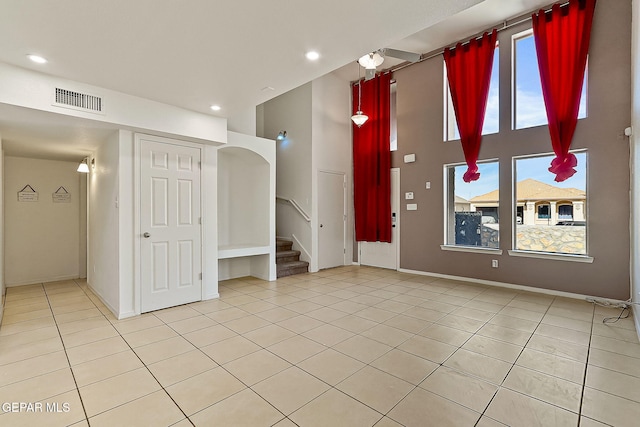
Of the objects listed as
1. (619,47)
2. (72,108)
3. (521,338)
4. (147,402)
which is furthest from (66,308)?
(619,47)

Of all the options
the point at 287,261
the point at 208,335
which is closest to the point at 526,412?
the point at 208,335

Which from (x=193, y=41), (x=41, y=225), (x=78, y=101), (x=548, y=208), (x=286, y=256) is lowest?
(x=286, y=256)

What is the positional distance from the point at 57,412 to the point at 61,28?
269 centimetres

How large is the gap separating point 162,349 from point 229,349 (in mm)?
642

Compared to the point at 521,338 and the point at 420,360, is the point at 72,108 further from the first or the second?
the point at 521,338

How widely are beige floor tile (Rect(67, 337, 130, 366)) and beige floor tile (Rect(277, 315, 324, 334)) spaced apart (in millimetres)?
1581

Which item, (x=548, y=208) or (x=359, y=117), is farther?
(x=359, y=117)

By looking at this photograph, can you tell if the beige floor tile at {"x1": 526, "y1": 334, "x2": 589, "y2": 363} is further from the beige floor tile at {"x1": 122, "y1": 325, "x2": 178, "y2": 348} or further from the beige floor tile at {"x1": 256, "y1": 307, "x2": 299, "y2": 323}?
the beige floor tile at {"x1": 122, "y1": 325, "x2": 178, "y2": 348}

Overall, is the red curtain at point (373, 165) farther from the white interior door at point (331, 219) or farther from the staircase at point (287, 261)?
the staircase at point (287, 261)

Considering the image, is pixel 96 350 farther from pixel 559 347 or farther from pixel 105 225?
pixel 559 347

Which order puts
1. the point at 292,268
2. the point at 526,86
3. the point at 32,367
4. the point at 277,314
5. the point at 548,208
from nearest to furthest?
the point at 32,367 < the point at 277,314 < the point at 548,208 < the point at 526,86 < the point at 292,268

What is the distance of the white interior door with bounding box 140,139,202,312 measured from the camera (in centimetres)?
396

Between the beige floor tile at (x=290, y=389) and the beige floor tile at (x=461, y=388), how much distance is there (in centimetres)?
82

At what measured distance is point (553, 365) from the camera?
8.43 feet
